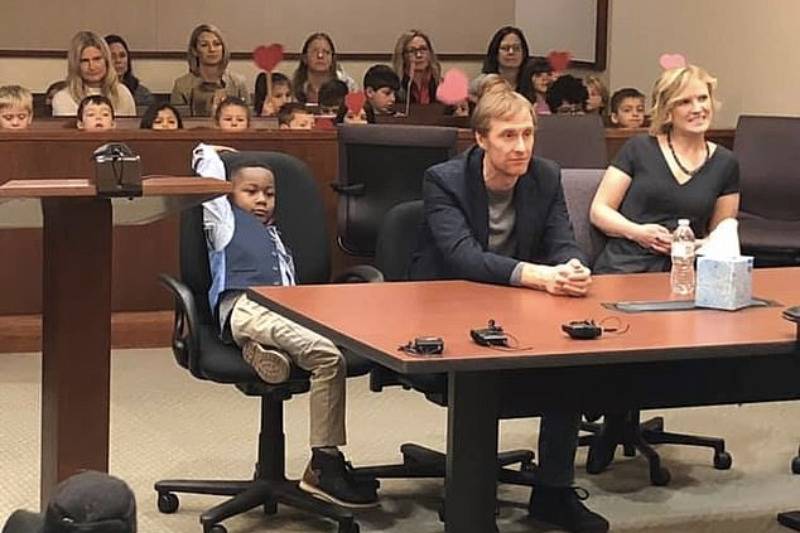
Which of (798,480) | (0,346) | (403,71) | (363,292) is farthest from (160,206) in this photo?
(403,71)

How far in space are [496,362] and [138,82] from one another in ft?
20.9

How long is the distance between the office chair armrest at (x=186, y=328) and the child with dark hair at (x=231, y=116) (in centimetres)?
238

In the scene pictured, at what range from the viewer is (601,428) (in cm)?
431

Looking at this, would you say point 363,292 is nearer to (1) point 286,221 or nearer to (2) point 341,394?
(2) point 341,394

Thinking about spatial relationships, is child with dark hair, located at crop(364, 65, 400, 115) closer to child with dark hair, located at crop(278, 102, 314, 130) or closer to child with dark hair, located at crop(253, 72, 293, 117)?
child with dark hair, located at crop(253, 72, 293, 117)

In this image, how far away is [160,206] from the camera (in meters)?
2.87

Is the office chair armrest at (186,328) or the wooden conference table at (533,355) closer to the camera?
the wooden conference table at (533,355)

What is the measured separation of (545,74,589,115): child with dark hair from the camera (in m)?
6.75

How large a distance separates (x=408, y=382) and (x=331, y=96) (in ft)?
11.9

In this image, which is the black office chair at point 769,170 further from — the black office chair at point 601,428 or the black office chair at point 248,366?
the black office chair at point 248,366

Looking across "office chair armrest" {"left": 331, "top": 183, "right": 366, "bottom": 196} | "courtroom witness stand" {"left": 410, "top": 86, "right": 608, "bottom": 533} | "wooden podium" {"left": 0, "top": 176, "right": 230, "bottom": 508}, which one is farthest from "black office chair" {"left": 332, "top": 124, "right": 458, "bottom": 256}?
"wooden podium" {"left": 0, "top": 176, "right": 230, "bottom": 508}

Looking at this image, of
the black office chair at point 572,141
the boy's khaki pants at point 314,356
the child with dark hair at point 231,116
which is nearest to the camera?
the boy's khaki pants at point 314,356

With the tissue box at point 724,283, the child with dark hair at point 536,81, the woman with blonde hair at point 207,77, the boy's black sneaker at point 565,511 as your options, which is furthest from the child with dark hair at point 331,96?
the tissue box at point 724,283

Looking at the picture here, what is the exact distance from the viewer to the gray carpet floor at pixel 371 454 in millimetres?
3754
